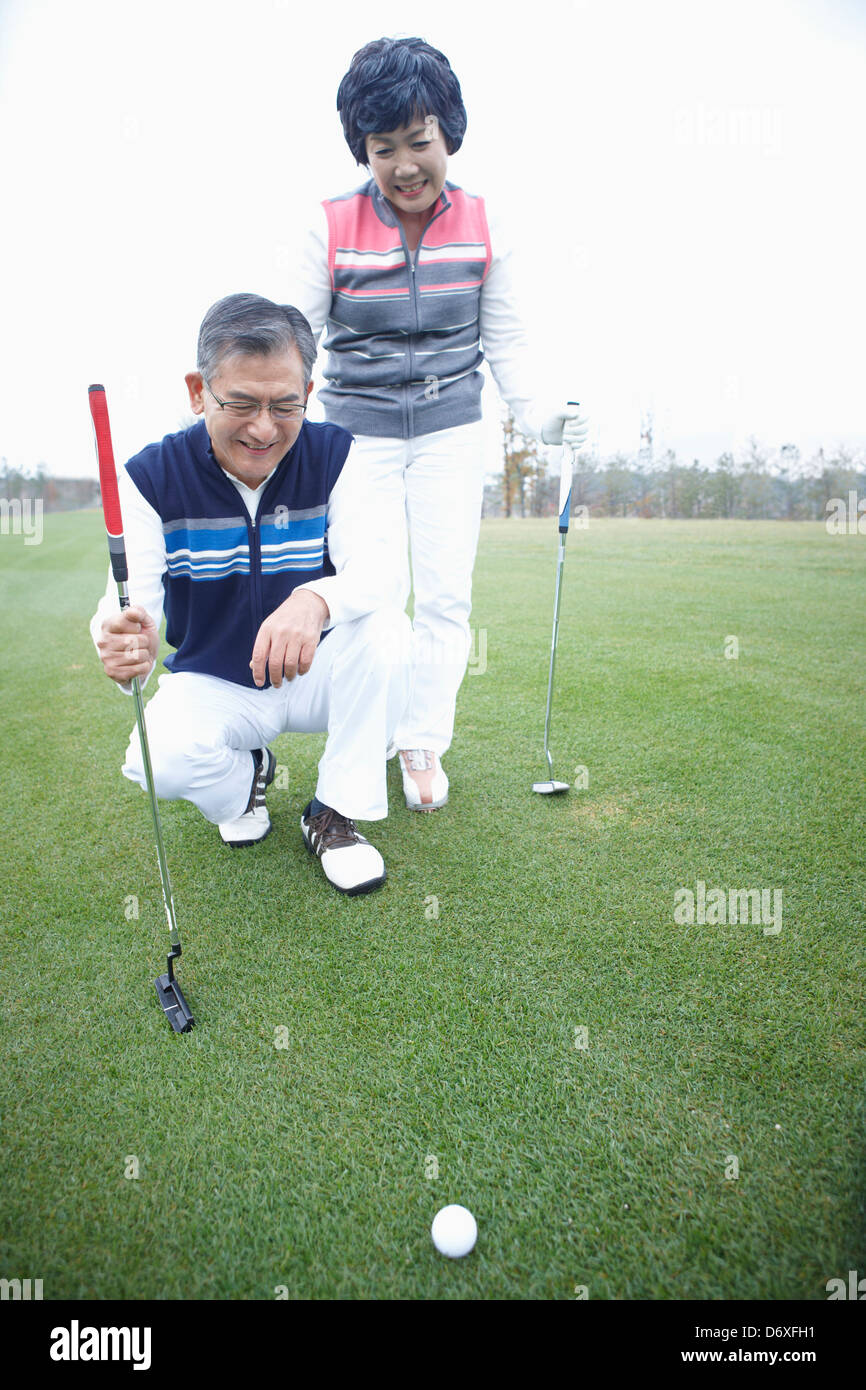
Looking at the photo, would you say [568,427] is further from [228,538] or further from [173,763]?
[173,763]

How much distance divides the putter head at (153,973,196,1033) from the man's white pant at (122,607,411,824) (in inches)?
25.9

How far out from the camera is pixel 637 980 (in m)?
1.92

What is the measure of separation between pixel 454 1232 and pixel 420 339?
2547mm

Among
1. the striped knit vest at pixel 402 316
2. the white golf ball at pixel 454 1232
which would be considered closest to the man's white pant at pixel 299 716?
the striped knit vest at pixel 402 316

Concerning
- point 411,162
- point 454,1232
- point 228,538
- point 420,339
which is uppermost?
point 411,162

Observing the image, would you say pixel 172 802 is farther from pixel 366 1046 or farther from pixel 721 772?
pixel 721 772

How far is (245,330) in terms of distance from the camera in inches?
77.0

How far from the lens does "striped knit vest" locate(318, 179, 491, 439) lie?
8.47 feet

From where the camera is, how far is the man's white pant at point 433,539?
2.85 meters

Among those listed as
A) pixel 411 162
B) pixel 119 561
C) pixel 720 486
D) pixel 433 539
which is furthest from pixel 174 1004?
pixel 720 486

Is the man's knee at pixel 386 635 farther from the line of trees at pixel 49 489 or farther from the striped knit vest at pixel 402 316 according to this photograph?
the line of trees at pixel 49 489

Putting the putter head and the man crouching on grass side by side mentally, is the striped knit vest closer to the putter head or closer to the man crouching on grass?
the man crouching on grass

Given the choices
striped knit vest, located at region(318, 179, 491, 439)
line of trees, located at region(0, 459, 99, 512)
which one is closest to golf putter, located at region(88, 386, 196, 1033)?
striped knit vest, located at region(318, 179, 491, 439)

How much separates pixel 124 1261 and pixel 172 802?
1.93 meters
